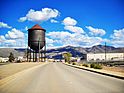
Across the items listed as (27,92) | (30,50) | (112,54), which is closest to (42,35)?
(30,50)

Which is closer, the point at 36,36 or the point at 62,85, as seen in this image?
the point at 62,85

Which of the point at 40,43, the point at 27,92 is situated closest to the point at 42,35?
the point at 40,43

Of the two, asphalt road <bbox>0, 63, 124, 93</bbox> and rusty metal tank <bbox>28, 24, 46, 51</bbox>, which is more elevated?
rusty metal tank <bbox>28, 24, 46, 51</bbox>

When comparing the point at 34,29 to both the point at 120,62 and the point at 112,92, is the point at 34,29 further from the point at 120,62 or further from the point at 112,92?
the point at 112,92

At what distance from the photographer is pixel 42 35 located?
90875 mm

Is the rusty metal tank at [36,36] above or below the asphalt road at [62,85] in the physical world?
above

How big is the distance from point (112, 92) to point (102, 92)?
0.46 m

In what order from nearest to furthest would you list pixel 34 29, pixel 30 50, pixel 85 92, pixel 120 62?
pixel 85 92
pixel 34 29
pixel 30 50
pixel 120 62

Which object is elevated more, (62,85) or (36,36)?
(36,36)

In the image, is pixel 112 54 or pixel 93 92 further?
pixel 112 54

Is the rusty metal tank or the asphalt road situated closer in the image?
the asphalt road

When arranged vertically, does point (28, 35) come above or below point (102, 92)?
above

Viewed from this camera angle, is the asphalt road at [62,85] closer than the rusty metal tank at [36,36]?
Yes

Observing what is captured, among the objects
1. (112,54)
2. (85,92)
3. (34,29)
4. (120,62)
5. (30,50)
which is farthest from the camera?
(112,54)
